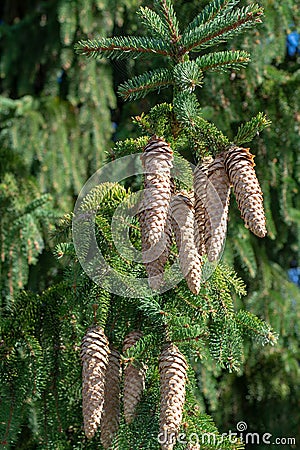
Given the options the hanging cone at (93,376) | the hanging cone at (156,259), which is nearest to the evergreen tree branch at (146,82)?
the hanging cone at (156,259)

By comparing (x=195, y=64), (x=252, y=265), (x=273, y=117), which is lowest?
(x=195, y=64)

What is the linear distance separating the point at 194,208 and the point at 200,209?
0.4 inches

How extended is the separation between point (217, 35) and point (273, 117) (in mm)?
1213

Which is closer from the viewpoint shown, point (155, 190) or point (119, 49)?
point (155, 190)

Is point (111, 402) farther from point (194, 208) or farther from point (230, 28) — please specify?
point (230, 28)

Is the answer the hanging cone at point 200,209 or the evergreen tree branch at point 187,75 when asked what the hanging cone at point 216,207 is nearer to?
the hanging cone at point 200,209

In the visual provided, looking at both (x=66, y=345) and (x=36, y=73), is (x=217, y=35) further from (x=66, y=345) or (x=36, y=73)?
(x=36, y=73)

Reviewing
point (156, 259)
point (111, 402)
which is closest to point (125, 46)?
point (156, 259)

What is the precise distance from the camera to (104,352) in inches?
36.7

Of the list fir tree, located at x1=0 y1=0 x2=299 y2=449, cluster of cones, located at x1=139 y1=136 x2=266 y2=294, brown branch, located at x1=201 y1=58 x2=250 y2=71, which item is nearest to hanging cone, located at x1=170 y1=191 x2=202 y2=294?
cluster of cones, located at x1=139 y1=136 x2=266 y2=294

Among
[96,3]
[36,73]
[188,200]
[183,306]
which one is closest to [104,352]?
[183,306]

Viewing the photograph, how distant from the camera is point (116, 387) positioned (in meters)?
0.97

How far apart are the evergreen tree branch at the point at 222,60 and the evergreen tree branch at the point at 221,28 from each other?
0.03 m

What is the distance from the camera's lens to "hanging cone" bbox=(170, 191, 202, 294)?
83 centimetres
